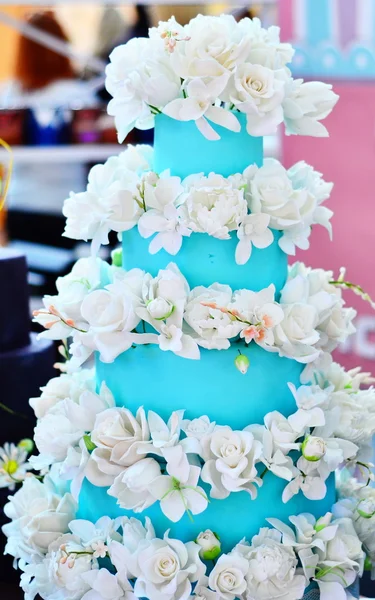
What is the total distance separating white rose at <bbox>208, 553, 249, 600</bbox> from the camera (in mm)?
1094

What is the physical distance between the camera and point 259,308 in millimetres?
1123

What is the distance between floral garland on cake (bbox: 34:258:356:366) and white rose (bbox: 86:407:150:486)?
0.27 ft

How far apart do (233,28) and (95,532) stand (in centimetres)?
71

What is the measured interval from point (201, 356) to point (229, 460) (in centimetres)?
14

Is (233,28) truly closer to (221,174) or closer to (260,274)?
(221,174)

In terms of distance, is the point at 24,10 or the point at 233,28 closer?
the point at 233,28

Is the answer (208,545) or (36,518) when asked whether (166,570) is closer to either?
(208,545)

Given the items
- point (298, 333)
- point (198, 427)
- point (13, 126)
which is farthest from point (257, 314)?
point (13, 126)

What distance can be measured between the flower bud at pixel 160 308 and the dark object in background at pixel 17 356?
610 millimetres

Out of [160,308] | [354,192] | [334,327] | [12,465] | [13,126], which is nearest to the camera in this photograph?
[160,308]

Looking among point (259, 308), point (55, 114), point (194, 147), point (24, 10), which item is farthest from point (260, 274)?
point (24, 10)

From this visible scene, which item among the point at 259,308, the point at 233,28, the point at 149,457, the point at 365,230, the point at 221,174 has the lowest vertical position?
the point at 365,230

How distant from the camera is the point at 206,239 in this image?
3.73ft

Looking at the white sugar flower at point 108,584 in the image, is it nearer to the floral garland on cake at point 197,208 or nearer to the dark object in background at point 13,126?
the floral garland on cake at point 197,208
